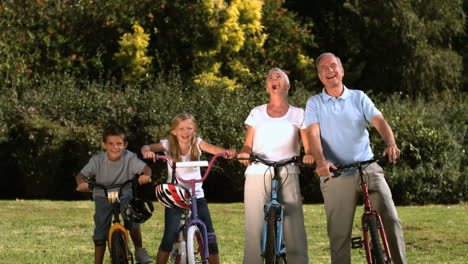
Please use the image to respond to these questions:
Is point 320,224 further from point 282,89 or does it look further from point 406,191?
point 282,89

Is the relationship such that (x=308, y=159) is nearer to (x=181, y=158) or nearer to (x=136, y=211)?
(x=181, y=158)

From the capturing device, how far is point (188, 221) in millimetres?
6363

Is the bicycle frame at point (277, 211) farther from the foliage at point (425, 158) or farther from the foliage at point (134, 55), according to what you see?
the foliage at point (134, 55)

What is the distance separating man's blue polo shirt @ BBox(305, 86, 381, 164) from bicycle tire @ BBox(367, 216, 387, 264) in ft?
1.60

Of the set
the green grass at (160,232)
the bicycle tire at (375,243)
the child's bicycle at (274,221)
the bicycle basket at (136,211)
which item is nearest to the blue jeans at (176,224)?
the bicycle basket at (136,211)

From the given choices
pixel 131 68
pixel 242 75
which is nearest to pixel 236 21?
pixel 242 75

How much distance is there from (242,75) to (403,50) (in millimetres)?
5298

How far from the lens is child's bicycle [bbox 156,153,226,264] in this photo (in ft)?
20.3

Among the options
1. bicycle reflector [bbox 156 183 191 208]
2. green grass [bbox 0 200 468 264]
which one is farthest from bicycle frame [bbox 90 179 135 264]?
green grass [bbox 0 200 468 264]

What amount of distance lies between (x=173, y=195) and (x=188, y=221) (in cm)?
26

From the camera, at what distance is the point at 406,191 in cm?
1547

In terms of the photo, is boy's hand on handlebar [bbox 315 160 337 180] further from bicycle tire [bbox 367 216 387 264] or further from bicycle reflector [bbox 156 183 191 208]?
bicycle reflector [bbox 156 183 191 208]

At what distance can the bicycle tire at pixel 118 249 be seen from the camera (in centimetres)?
648

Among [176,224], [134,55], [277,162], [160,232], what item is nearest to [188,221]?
[176,224]
